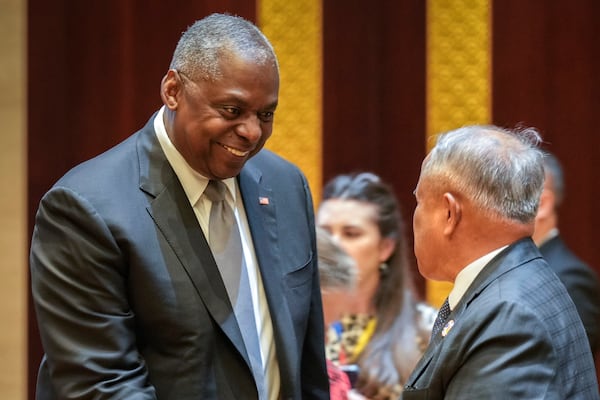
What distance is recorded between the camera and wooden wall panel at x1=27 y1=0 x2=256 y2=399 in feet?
12.3

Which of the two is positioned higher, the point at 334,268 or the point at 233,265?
the point at 233,265

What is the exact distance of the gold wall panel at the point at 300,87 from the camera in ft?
13.8

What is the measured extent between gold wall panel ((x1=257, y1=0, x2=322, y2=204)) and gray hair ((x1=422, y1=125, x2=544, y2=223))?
2.33 metres

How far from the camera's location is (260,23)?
411 centimetres

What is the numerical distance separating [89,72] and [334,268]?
138 centimetres

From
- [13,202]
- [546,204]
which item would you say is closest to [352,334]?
[546,204]

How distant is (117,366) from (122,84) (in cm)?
204

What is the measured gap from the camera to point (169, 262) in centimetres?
210

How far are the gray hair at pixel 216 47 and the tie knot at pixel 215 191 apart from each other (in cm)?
24

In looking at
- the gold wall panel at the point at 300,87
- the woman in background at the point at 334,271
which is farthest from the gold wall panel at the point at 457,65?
the woman in background at the point at 334,271

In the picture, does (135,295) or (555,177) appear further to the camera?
(555,177)

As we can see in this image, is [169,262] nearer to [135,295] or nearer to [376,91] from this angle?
[135,295]

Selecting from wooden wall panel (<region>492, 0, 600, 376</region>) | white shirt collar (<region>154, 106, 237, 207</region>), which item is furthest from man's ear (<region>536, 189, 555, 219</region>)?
white shirt collar (<region>154, 106, 237, 207</region>)

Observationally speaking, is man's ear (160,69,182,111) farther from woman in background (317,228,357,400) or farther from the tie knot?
woman in background (317,228,357,400)
